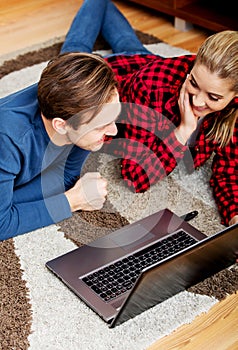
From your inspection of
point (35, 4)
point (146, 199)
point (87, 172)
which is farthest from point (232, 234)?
point (35, 4)

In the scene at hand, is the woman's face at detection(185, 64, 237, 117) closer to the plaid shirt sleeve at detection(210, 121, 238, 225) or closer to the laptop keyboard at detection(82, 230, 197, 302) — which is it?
the plaid shirt sleeve at detection(210, 121, 238, 225)

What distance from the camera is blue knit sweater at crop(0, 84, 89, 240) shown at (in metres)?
1.56

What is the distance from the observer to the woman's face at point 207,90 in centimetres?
164

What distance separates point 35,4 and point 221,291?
1812mm

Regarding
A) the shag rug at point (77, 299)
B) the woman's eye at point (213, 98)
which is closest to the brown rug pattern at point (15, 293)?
the shag rug at point (77, 299)

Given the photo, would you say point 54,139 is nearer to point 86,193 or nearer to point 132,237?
point 86,193

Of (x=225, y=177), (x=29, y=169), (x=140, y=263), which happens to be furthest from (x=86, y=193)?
(x=225, y=177)

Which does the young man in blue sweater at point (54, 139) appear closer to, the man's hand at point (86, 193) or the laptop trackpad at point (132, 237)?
the man's hand at point (86, 193)

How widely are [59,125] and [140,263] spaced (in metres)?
0.36

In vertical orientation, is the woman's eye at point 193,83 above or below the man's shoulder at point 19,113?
below

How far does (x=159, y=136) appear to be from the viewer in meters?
1.83

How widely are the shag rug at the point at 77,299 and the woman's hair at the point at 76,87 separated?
328 mm

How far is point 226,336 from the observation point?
4.85 feet

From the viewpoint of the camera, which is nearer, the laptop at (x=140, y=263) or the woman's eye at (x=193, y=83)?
the laptop at (x=140, y=263)
